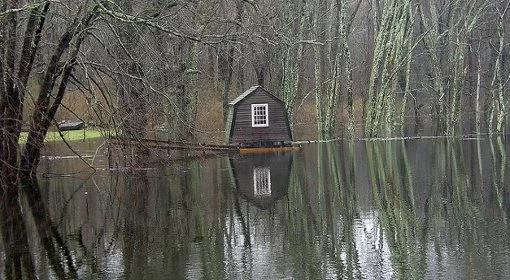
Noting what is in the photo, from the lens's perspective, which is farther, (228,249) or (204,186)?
(204,186)

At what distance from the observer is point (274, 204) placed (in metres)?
14.3

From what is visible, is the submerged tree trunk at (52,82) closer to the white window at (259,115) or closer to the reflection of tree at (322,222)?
the reflection of tree at (322,222)

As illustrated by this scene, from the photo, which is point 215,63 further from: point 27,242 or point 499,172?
point 27,242

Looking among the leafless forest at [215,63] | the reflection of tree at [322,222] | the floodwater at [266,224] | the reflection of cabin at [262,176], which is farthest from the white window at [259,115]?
the reflection of tree at [322,222]

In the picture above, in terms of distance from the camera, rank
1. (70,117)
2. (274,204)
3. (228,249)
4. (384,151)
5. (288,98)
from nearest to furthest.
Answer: (228,249)
(274,204)
(384,151)
(288,98)
(70,117)

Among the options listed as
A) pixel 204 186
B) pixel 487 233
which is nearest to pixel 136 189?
pixel 204 186

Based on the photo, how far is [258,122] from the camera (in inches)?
1268

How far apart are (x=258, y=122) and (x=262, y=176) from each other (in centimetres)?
1249

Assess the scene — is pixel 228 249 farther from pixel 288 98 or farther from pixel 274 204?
pixel 288 98

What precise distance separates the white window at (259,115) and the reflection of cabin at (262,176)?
3.83 metres

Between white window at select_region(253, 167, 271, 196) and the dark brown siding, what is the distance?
9601 millimetres

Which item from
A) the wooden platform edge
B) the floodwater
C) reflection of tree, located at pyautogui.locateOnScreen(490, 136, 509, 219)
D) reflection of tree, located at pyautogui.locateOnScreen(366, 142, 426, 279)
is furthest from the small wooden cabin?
Result: the floodwater

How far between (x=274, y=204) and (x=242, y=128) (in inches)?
709

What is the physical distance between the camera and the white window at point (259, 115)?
105 feet
